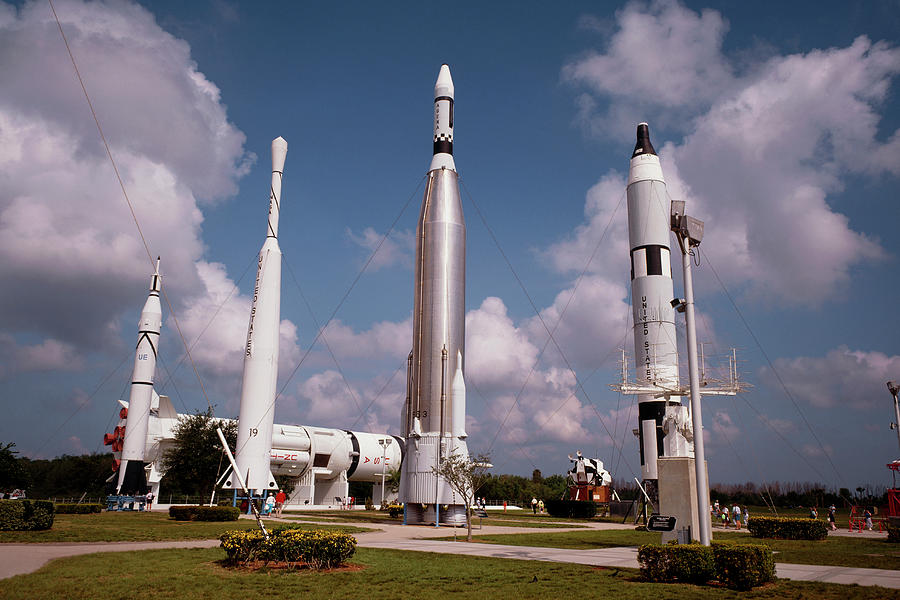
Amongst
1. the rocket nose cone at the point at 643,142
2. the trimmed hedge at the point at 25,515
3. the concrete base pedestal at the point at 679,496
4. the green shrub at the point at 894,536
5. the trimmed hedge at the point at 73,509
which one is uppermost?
the rocket nose cone at the point at 643,142

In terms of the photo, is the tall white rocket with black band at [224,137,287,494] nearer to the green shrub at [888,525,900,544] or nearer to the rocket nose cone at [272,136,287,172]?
the rocket nose cone at [272,136,287,172]

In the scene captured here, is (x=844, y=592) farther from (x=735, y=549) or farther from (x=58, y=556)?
(x=58, y=556)

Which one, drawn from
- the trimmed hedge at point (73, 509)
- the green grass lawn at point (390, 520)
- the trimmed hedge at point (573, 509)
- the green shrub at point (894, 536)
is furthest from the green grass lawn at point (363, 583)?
the trimmed hedge at point (573, 509)

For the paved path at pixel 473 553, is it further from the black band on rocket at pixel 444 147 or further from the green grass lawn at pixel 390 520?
the black band on rocket at pixel 444 147

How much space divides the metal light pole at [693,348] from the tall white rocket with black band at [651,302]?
39.2 ft

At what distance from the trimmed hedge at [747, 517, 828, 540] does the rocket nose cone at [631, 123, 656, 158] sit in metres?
18.7

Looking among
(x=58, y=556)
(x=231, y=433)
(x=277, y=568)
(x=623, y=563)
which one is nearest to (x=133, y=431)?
(x=231, y=433)

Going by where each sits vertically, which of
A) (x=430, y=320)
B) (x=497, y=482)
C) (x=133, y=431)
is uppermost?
(x=430, y=320)

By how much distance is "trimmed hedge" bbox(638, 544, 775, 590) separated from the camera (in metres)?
12.1

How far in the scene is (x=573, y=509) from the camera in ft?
154

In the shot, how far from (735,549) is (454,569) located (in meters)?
6.14

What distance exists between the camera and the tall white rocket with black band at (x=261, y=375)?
108 feet

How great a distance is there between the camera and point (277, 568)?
14.0 meters

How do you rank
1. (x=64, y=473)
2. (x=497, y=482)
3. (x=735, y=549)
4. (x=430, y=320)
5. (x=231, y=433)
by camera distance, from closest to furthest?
(x=735, y=549) < (x=430, y=320) < (x=231, y=433) < (x=64, y=473) < (x=497, y=482)
